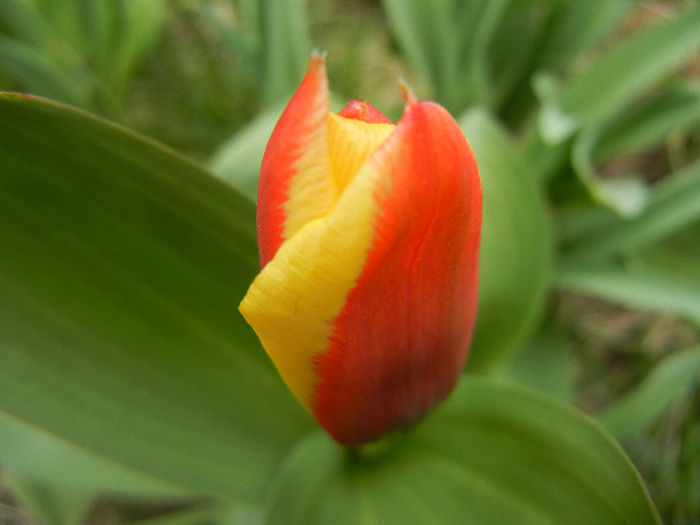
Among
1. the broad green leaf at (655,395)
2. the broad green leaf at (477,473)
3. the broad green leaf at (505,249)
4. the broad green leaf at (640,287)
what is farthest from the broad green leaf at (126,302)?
the broad green leaf at (640,287)

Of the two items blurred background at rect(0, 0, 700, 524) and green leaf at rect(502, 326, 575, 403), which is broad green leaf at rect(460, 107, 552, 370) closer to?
blurred background at rect(0, 0, 700, 524)

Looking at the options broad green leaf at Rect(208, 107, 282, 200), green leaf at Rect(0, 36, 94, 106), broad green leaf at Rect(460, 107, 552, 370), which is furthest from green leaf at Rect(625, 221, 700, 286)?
green leaf at Rect(0, 36, 94, 106)

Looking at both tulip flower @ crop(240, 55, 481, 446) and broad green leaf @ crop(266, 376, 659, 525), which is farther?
broad green leaf @ crop(266, 376, 659, 525)

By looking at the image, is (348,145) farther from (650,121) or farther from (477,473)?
(650,121)

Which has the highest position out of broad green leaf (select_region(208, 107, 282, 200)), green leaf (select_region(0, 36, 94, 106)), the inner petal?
the inner petal

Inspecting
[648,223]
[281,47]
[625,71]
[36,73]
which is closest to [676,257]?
[648,223]

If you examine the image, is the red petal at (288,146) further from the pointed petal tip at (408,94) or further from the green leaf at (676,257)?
the green leaf at (676,257)
